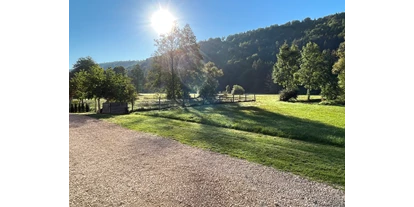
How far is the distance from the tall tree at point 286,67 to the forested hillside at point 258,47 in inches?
48.0

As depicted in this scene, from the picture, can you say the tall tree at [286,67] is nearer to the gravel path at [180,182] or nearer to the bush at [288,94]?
the bush at [288,94]

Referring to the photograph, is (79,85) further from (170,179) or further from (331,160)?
(331,160)

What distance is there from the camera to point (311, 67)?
18.2m

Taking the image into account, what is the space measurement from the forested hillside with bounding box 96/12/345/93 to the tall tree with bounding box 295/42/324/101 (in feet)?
8.77

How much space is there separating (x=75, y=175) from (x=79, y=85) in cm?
1099

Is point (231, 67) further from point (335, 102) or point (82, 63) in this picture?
point (82, 63)

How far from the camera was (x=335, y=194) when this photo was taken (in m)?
3.13

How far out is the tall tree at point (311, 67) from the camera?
1788 centimetres

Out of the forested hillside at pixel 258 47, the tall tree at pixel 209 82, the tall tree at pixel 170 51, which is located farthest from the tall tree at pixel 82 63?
the tall tree at pixel 209 82

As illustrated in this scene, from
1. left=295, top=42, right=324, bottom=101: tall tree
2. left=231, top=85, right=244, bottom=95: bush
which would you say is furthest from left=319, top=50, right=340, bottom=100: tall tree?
left=231, top=85, right=244, bottom=95: bush

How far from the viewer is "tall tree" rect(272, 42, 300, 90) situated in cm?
1934

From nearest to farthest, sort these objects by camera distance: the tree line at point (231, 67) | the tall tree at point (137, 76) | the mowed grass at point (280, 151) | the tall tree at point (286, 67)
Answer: the mowed grass at point (280, 151) < the tree line at point (231, 67) < the tall tree at point (137, 76) < the tall tree at point (286, 67)

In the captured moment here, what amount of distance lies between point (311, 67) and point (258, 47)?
207 inches
